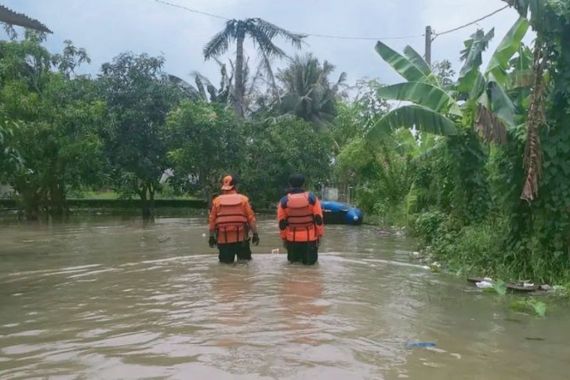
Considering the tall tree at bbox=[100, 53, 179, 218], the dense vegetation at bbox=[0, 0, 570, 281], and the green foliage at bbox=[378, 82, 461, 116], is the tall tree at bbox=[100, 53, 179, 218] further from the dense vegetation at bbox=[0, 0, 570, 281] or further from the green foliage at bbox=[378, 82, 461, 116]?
the green foliage at bbox=[378, 82, 461, 116]

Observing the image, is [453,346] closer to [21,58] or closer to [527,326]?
[527,326]

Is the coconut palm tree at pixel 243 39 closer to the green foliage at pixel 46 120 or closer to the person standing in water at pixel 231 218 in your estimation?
the green foliage at pixel 46 120

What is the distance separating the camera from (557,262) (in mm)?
8859

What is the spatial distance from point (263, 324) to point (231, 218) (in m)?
4.07

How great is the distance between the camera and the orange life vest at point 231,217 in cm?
1023

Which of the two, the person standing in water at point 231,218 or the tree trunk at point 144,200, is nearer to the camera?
the person standing in water at point 231,218

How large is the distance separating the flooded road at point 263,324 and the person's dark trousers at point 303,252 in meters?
0.18

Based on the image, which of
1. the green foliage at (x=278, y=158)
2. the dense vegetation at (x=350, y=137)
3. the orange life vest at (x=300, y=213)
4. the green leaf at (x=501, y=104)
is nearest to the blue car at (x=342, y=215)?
the dense vegetation at (x=350, y=137)

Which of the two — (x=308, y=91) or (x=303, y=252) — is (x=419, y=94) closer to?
(x=303, y=252)

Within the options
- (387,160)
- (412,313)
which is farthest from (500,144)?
(387,160)

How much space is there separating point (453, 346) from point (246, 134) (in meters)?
28.5

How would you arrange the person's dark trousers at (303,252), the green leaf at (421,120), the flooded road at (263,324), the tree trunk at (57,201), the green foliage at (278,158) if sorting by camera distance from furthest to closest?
1. the green foliage at (278,158)
2. the tree trunk at (57,201)
3. the green leaf at (421,120)
4. the person's dark trousers at (303,252)
5. the flooded road at (263,324)

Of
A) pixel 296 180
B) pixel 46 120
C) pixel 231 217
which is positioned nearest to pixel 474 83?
pixel 296 180

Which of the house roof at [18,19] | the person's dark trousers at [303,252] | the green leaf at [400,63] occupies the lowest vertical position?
the person's dark trousers at [303,252]
